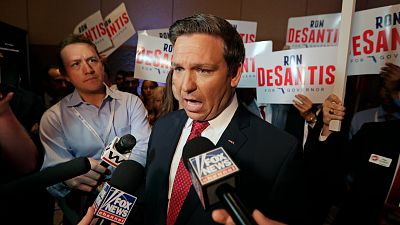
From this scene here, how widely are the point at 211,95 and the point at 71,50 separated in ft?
3.64

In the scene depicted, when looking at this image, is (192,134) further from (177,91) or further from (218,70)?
(218,70)

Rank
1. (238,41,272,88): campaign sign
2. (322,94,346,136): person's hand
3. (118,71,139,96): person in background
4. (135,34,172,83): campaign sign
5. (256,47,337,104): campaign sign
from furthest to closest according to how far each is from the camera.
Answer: (118,71,139,96): person in background
(135,34,172,83): campaign sign
(238,41,272,88): campaign sign
(256,47,337,104): campaign sign
(322,94,346,136): person's hand

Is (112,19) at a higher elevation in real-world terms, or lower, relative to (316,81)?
higher

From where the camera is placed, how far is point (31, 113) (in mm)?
1953

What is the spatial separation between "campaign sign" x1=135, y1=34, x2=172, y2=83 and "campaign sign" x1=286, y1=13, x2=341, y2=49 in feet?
4.26

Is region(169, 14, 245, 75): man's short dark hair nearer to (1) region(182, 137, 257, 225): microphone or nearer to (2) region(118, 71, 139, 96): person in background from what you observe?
(1) region(182, 137, 257, 225): microphone

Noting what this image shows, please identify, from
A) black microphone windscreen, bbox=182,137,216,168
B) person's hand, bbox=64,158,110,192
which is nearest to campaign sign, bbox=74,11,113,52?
person's hand, bbox=64,158,110,192

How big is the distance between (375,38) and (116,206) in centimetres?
164

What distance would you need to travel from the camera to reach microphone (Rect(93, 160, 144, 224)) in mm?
828

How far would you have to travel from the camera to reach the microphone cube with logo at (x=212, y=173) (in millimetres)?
609

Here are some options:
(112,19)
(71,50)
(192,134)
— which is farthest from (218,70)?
(112,19)

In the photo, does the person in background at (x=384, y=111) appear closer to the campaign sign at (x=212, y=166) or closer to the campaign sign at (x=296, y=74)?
the campaign sign at (x=296, y=74)

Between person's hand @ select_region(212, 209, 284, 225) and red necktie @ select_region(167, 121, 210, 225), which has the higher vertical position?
person's hand @ select_region(212, 209, 284, 225)

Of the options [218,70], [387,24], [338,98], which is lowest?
[338,98]
